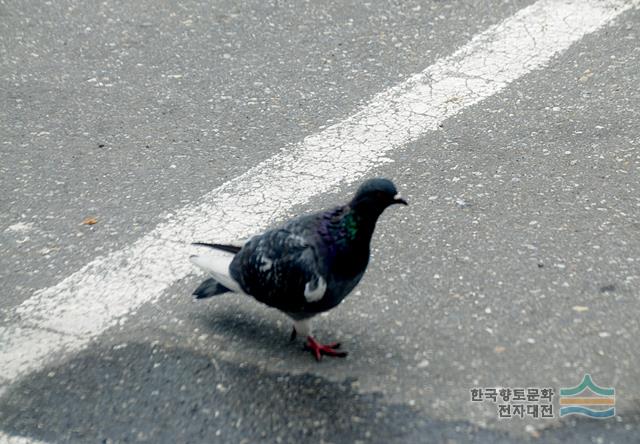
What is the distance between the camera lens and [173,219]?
4.10 metres

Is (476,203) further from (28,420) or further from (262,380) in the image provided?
(28,420)

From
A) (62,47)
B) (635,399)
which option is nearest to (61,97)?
(62,47)

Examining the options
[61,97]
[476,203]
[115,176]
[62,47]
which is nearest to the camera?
[476,203]

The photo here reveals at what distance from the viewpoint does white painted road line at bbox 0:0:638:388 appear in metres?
3.49

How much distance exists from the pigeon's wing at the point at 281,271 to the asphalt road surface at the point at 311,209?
0.82 ft

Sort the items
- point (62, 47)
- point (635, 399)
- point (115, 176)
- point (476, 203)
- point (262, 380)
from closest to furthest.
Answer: point (635, 399) → point (262, 380) → point (476, 203) → point (115, 176) → point (62, 47)

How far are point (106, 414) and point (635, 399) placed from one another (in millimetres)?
1778

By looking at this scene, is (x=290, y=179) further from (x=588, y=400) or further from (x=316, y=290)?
(x=588, y=400)

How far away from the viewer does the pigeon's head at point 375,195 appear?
10.0 feet

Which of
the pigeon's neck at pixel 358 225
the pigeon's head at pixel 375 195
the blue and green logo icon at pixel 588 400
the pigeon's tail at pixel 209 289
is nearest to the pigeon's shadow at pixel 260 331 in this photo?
the pigeon's tail at pixel 209 289

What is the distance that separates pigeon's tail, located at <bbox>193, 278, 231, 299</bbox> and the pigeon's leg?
0.33m

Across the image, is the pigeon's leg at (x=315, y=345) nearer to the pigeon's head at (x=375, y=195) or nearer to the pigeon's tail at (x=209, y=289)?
→ the pigeon's tail at (x=209, y=289)

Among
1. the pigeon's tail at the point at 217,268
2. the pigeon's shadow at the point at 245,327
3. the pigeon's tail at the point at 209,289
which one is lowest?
the pigeon's shadow at the point at 245,327

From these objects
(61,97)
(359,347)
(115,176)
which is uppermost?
(61,97)
